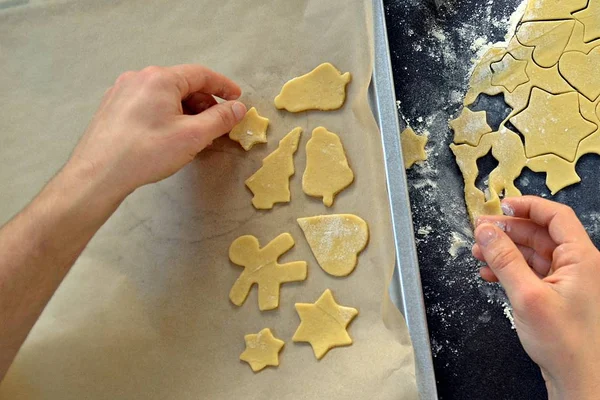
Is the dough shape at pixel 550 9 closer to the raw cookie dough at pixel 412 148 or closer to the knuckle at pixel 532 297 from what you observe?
the raw cookie dough at pixel 412 148

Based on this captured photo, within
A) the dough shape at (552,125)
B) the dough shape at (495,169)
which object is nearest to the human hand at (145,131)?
the dough shape at (495,169)

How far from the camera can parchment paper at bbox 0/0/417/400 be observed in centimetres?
92

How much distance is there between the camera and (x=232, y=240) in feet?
3.21

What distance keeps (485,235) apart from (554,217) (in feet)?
0.41

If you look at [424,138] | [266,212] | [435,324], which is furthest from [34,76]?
[435,324]

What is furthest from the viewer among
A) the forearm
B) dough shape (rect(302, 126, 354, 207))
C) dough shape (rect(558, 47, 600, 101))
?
dough shape (rect(558, 47, 600, 101))

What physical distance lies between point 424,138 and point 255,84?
1.21 feet

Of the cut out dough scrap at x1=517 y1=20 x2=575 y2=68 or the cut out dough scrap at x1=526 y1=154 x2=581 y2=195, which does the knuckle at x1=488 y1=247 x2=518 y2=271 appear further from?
the cut out dough scrap at x1=517 y1=20 x2=575 y2=68

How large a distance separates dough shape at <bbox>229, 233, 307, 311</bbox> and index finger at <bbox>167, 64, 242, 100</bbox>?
0.27 m

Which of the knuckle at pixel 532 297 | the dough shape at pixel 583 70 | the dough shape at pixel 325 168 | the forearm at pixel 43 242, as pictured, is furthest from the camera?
the dough shape at pixel 583 70

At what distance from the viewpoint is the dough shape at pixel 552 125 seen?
106cm

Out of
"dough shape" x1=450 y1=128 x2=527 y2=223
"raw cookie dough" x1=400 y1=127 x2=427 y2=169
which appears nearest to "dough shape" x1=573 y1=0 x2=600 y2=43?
"dough shape" x1=450 y1=128 x2=527 y2=223

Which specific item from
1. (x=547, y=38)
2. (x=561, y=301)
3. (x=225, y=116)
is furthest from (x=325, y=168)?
(x=547, y=38)

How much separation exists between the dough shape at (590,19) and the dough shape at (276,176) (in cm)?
63
